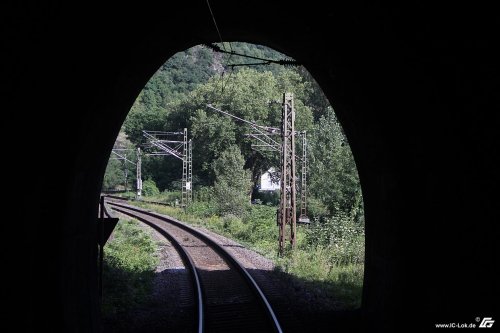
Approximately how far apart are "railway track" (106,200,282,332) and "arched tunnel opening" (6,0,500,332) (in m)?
2.02

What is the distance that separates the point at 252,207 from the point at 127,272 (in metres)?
22.7

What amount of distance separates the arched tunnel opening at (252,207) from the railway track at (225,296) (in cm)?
24

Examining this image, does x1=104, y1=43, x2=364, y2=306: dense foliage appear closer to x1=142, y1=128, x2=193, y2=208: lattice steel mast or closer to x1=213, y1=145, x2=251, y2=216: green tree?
x1=213, y1=145, x2=251, y2=216: green tree

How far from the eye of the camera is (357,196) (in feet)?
78.3

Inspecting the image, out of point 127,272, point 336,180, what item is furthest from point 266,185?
point 127,272

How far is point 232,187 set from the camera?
29.3 meters

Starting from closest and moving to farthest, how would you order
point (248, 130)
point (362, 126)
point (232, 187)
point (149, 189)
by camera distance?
point (362, 126) < point (232, 187) < point (248, 130) < point (149, 189)

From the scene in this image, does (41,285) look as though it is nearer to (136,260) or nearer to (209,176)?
(136,260)

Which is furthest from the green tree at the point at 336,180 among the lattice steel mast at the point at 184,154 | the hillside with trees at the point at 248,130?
the lattice steel mast at the point at 184,154

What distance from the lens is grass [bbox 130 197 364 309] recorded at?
9.91 meters

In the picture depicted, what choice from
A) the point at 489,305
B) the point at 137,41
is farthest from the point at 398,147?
the point at 137,41

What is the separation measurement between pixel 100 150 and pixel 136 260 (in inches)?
297

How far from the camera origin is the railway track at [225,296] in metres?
7.06

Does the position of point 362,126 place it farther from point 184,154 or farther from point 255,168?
point 255,168
